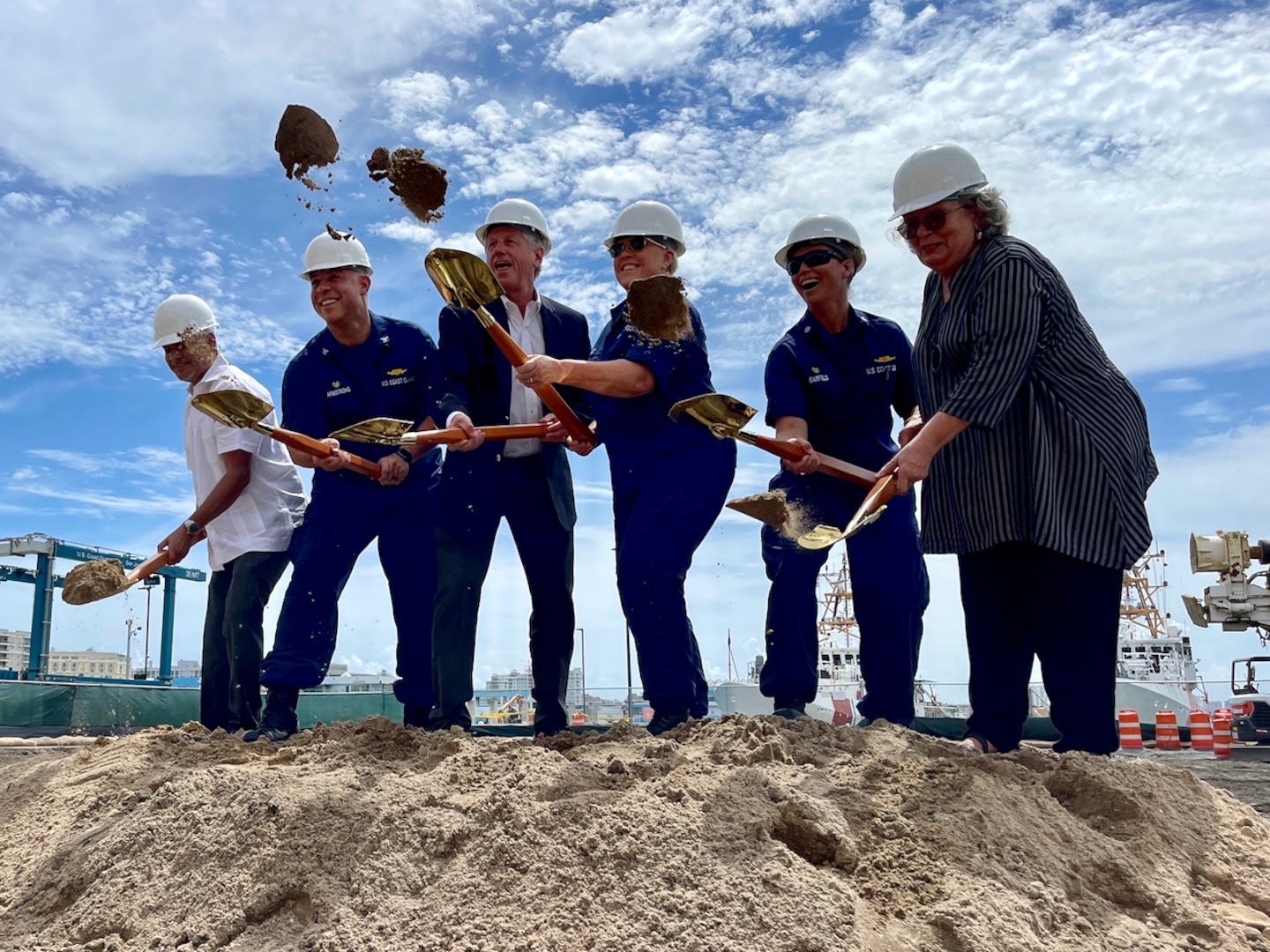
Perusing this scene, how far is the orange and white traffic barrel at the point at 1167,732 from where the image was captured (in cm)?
1169

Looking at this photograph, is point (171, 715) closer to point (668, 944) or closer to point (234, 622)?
point (234, 622)

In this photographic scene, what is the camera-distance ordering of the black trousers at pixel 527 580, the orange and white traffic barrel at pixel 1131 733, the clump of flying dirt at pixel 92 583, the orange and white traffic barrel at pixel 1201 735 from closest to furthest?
the black trousers at pixel 527 580 → the clump of flying dirt at pixel 92 583 → the orange and white traffic barrel at pixel 1131 733 → the orange and white traffic barrel at pixel 1201 735

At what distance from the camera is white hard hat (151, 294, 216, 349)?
4.56 meters

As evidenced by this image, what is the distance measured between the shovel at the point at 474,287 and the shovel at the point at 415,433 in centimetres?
14

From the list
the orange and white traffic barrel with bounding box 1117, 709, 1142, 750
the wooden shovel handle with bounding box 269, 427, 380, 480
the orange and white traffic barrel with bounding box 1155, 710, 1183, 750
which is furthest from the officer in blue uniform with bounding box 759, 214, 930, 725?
the orange and white traffic barrel with bounding box 1155, 710, 1183, 750

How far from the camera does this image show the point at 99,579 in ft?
13.6

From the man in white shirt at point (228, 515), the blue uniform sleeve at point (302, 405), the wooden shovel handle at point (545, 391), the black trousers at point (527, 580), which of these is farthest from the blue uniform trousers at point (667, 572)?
the man in white shirt at point (228, 515)

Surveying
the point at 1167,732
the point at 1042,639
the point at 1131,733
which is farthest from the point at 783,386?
the point at 1167,732

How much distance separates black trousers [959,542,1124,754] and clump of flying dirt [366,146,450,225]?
92.1 inches

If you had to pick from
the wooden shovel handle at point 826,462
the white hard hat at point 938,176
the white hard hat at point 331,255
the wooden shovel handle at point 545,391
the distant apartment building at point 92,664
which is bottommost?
the distant apartment building at point 92,664

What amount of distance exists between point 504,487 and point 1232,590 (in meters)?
13.4

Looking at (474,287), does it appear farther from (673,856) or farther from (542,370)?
(673,856)

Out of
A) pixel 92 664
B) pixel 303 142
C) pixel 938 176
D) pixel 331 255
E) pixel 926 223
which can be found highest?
pixel 303 142

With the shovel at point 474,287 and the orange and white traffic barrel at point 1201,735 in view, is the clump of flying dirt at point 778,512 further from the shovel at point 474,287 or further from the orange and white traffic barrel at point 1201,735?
the orange and white traffic barrel at point 1201,735
